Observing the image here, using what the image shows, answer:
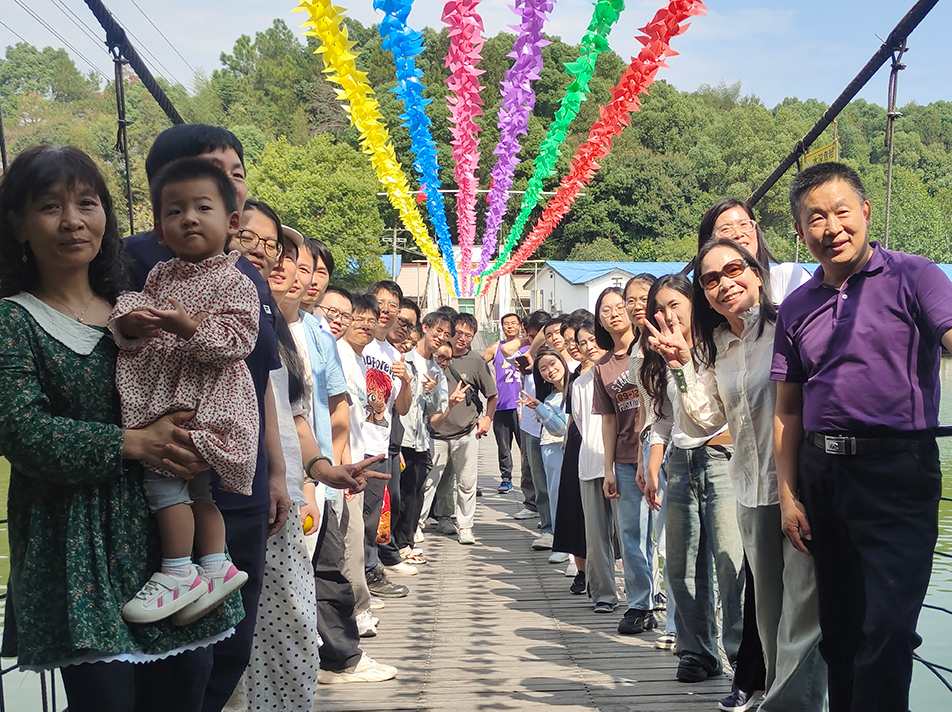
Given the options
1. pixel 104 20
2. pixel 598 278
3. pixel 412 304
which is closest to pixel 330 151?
pixel 598 278

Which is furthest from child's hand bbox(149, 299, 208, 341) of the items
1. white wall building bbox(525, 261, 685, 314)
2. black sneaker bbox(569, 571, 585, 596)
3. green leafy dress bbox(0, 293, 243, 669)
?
white wall building bbox(525, 261, 685, 314)

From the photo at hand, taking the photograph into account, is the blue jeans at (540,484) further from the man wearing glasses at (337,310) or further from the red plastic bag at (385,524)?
the man wearing glasses at (337,310)

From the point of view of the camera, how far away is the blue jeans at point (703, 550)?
13.2 feet

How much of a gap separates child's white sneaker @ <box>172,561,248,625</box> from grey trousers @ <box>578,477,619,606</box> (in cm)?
382

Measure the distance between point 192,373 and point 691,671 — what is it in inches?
122

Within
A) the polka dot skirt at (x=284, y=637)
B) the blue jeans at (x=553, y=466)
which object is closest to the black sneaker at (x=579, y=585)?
the blue jeans at (x=553, y=466)

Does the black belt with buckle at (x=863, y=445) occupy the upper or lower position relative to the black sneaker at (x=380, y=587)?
upper

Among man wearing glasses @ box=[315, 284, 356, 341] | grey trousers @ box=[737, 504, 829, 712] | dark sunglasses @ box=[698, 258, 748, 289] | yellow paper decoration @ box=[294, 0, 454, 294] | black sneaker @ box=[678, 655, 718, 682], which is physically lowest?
black sneaker @ box=[678, 655, 718, 682]

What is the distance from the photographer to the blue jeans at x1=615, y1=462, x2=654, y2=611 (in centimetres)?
518

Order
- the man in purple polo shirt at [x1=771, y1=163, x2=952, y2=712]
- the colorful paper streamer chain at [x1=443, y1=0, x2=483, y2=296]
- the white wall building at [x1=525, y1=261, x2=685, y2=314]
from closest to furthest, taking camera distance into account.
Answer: the man in purple polo shirt at [x1=771, y1=163, x2=952, y2=712]
the colorful paper streamer chain at [x1=443, y1=0, x2=483, y2=296]
the white wall building at [x1=525, y1=261, x2=685, y2=314]

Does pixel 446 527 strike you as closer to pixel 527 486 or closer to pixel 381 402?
pixel 527 486

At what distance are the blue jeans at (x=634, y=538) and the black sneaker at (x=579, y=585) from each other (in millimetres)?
974

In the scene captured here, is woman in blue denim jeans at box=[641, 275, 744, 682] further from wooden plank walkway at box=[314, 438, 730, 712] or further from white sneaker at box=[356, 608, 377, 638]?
white sneaker at box=[356, 608, 377, 638]

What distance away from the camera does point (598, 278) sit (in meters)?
33.9
